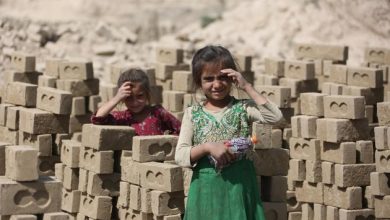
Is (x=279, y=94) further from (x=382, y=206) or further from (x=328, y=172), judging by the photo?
(x=382, y=206)

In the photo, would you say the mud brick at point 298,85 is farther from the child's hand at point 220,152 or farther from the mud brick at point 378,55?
the child's hand at point 220,152

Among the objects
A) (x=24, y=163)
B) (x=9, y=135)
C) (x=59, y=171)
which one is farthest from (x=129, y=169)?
(x=9, y=135)

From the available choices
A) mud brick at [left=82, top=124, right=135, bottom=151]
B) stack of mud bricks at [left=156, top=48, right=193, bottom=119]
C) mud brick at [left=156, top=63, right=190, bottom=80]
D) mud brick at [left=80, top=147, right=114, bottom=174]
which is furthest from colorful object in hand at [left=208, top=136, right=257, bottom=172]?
mud brick at [left=156, top=63, right=190, bottom=80]

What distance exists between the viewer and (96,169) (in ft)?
31.0

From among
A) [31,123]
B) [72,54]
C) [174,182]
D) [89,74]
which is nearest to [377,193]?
Answer: [174,182]

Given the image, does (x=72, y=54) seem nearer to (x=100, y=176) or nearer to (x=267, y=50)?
(x=267, y=50)

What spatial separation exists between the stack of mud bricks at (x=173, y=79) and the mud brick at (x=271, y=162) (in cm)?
294

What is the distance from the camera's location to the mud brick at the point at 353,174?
9844 millimetres

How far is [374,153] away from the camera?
10242 mm

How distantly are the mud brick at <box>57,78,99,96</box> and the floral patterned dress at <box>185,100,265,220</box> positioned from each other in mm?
4724

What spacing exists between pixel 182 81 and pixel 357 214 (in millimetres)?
3423

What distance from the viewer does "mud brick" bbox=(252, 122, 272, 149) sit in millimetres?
8703

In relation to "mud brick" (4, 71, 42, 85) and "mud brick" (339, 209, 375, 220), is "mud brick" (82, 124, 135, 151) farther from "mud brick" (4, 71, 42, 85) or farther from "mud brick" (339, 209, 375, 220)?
"mud brick" (4, 71, 42, 85)

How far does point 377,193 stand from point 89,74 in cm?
409
